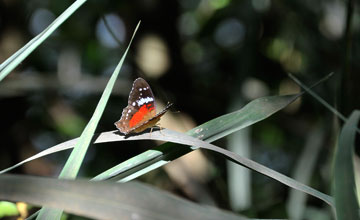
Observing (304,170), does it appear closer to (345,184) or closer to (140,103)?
(140,103)

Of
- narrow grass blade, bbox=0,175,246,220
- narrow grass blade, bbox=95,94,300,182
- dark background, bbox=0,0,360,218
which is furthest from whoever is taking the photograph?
dark background, bbox=0,0,360,218

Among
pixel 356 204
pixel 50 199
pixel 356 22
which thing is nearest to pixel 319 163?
pixel 356 22

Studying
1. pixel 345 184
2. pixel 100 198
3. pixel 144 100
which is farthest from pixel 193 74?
pixel 100 198

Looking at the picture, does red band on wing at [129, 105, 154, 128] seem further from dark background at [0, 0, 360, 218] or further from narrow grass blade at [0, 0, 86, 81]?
dark background at [0, 0, 360, 218]

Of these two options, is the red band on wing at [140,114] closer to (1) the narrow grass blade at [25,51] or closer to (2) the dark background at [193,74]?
(1) the narrow grass blade at [25,51]

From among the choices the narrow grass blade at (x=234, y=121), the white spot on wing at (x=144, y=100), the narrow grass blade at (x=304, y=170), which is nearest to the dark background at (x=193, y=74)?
the narrow grass blade at (x=304, y=170)

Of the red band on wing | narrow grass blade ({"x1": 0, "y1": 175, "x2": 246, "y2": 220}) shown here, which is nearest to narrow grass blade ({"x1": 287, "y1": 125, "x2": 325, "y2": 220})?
the red band on wing

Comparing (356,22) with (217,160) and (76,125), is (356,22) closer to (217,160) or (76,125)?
(217,160)
